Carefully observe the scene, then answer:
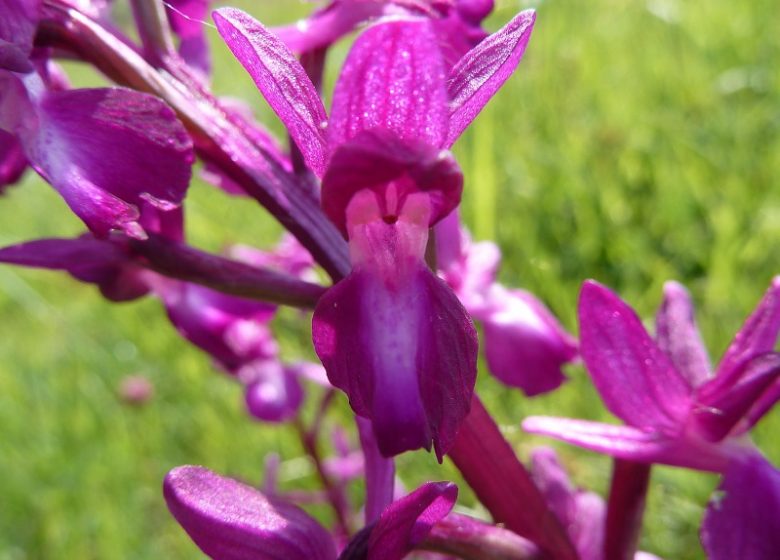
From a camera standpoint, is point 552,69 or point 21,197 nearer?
point 552,69

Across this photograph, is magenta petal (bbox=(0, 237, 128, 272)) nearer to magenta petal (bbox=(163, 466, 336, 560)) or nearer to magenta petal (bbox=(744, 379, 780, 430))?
magenta petal (bbox=(163, 466, 336, 560))

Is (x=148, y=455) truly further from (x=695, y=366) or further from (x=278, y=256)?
(x=695, y=366)

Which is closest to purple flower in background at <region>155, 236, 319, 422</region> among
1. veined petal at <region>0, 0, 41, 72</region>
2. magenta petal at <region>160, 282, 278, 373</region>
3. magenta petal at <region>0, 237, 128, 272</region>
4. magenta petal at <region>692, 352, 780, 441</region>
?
magenta petal at <region>160, 282, 278, 373</region>

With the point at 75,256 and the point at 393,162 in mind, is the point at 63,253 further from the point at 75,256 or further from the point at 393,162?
the point at 393,162

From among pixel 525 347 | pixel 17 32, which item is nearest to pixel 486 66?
pixel 17 32

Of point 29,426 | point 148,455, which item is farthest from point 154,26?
point 29,426

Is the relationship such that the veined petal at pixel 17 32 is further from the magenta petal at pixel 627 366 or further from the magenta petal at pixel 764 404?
the magenta petal at pixel 764 404
